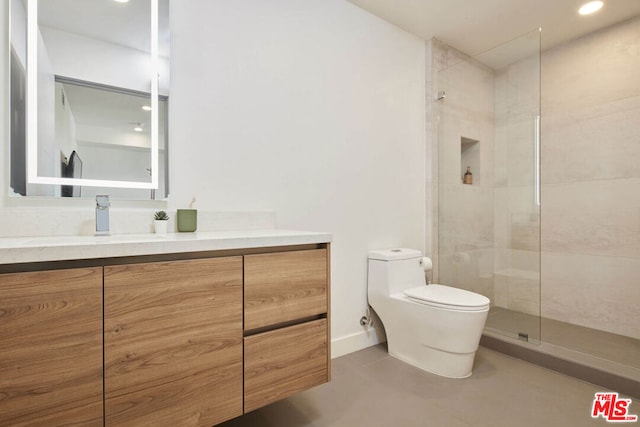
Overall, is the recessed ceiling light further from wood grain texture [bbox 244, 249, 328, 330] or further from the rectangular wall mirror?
the rectangular wall mirror

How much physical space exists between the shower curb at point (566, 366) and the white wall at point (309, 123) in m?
0.92

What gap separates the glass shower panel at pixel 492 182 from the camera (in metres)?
2.42

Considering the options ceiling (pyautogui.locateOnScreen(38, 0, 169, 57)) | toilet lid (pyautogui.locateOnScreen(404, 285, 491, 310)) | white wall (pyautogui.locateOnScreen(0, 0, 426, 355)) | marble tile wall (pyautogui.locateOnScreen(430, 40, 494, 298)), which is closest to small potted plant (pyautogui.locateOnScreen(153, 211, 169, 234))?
white wall (pyautogui.locateOnScreen(0, 0, 426, 355))

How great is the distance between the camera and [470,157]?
273cm

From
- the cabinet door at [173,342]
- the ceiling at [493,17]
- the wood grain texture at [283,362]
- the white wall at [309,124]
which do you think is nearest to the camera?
the cabinet door at [173,342]

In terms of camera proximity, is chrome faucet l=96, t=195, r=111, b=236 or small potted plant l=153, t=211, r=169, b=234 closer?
chrome faucet l=96, t=195, r=111, b=236

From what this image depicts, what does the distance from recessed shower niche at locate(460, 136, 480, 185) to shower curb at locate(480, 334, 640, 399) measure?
1.28 m

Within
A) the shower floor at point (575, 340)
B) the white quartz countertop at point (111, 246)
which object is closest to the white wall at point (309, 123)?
the white quartz countertop at point (111, 246)

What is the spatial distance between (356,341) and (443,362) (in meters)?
0.58

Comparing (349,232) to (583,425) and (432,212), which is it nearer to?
(432,212)

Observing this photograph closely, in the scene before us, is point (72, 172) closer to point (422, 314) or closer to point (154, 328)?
point (154, 328)

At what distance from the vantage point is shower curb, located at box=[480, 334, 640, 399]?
169 cm

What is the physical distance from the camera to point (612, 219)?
7.82 ft

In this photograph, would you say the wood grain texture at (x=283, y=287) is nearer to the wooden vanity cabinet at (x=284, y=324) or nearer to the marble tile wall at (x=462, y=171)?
the wooden vanity cabinet at (x=284, y=324)
